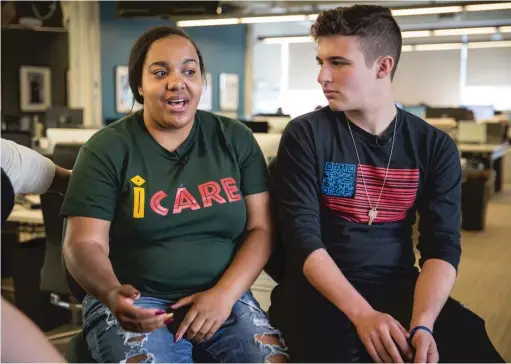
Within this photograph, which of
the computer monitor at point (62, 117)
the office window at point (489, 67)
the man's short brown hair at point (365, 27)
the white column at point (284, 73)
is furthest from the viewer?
the white column at point (284, 73)

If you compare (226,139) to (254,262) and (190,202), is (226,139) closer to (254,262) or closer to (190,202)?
(190,202)

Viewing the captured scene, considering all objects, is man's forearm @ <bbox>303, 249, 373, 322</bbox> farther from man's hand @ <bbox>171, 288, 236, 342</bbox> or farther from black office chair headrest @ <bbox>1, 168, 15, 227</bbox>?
black office chair headrest @ <bbox>1, 168, 15, 227</bbox>

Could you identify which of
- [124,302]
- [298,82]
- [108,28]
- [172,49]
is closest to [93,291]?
[124,302]

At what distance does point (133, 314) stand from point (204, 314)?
0.68 feet

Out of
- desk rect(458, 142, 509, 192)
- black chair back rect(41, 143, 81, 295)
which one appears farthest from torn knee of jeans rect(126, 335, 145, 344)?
desk rect(458, 142, 509, 192)

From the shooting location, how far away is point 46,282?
2.92 metres

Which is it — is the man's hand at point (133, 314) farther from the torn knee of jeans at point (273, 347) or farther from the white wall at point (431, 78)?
the white wall at point (431, 78)

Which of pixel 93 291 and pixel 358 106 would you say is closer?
pixel 93 291

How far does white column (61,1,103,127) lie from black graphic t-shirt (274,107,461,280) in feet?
22.6

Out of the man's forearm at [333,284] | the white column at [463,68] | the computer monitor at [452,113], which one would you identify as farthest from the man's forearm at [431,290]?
the white column at [463,68]

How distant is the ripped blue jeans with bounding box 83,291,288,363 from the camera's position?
1.41 m

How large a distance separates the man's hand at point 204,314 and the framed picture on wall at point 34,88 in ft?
20.9

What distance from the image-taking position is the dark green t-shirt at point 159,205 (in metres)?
1.49

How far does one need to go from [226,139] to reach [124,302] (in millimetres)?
524
